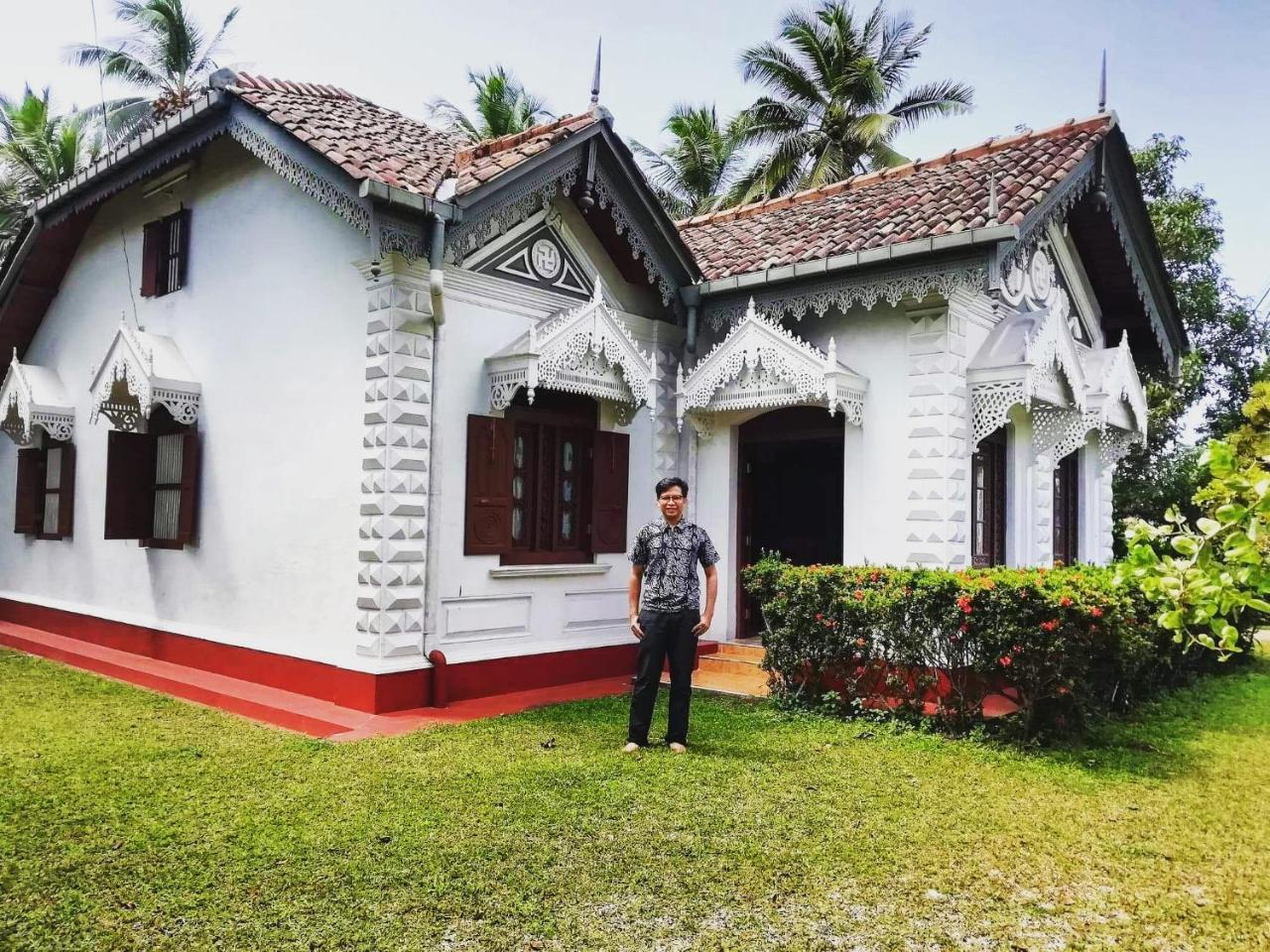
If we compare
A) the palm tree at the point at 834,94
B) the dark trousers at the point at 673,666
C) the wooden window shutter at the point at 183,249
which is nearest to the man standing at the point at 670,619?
the dark trousers at the point at 673,666

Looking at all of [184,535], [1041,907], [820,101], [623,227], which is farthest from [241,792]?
[820,101]

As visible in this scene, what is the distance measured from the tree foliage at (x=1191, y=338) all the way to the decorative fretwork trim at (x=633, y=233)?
12.2 metres

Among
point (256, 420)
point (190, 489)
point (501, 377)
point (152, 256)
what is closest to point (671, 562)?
point (501, 377)

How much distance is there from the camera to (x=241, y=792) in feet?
16.7

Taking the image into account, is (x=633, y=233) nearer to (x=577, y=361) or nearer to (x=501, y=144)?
(x=501, y=144)

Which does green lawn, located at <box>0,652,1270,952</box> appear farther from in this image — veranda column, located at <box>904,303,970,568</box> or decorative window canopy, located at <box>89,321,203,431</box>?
decorative window canopy, located at <box>89,321,203,431</box>

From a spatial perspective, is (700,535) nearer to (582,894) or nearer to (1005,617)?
(1005,617)

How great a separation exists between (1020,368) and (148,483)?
832cm

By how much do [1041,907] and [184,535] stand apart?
7.87 meters

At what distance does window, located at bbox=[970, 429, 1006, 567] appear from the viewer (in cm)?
905

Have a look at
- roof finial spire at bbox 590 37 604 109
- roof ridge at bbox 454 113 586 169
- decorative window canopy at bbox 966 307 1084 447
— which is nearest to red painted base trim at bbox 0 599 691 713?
decorative window canopy at bbox 966 307 1084 447

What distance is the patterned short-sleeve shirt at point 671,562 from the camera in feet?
20.1

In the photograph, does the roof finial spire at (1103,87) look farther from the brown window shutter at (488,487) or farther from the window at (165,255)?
the window at (165,255)

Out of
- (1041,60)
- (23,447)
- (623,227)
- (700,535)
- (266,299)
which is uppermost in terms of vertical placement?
(1041,60)
